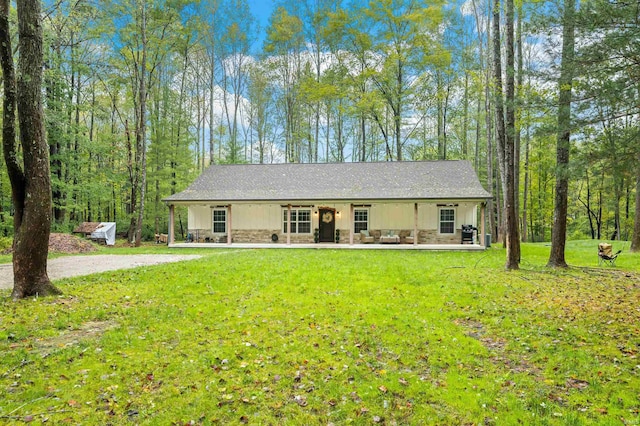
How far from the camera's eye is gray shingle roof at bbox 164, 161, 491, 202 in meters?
16.8

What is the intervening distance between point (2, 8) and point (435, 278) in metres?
9.92

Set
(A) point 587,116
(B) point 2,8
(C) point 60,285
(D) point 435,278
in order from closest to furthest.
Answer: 1. (A) point 587,116
2. (B) point 2,8
3. (C) point 60,285
4. (D) point 435,278

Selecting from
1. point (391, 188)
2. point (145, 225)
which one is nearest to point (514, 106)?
point (391, 188)

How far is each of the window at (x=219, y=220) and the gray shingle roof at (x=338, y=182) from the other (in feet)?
3.53

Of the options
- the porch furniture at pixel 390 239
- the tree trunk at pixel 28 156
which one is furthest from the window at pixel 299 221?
the tree trunk at pixel 28 156

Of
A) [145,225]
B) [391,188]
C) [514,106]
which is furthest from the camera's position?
[145,225]

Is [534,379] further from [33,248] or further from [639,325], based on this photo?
[33,248]

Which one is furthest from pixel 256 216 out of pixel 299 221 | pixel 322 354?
pixel 322 354

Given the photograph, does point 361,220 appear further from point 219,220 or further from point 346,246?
point 219,220

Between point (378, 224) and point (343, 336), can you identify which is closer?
point (343, 336)

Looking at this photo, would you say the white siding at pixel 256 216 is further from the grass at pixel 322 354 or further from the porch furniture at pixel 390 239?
the grass at pixel 322 354

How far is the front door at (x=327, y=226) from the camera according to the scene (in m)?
18.2

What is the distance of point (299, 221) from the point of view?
18391mm

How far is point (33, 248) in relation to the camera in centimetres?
607
